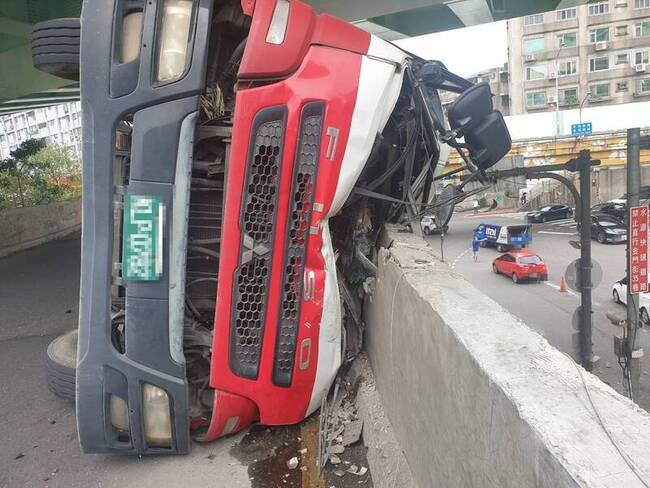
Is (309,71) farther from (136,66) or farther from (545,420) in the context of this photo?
(545,420)

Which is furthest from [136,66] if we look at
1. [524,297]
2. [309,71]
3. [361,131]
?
[524,297]

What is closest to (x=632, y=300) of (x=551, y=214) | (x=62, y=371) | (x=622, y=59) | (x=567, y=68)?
(x=62, y=371)

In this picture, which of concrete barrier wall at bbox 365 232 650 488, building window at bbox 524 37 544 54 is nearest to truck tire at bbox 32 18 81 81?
concrete barrier wall at bbox 365 232 650 488

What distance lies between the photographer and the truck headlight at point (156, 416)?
2678 millimetres

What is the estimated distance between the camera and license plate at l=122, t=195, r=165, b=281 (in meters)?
2.58

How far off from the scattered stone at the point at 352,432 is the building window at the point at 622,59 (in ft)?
189

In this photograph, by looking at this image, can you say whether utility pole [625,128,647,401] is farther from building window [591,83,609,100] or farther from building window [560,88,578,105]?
building window [591,83,609,100]

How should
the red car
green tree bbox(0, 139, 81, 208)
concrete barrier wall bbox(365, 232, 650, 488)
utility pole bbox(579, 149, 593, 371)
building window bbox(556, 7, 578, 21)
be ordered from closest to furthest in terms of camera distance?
concrete barrier wall bbox(365, 232, 650, 488) < utility pole bbox(579, 149, 593, 371) < green tree bbox(0, 139, 81, 208) < the red car < building window bbox(556, 7, 578, 21)

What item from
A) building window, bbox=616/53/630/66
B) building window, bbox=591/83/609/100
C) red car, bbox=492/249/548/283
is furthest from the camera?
building window, bbox=591/83/609/100

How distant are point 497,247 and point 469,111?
73.3 ft

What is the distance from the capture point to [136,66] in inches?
102

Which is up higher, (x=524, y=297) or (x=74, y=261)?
(x=74, y=261)

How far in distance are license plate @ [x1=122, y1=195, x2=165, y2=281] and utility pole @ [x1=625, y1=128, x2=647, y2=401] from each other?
585cm

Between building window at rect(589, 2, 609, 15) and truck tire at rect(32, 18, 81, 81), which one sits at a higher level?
building window at rect(589, 2, 609, 15)
